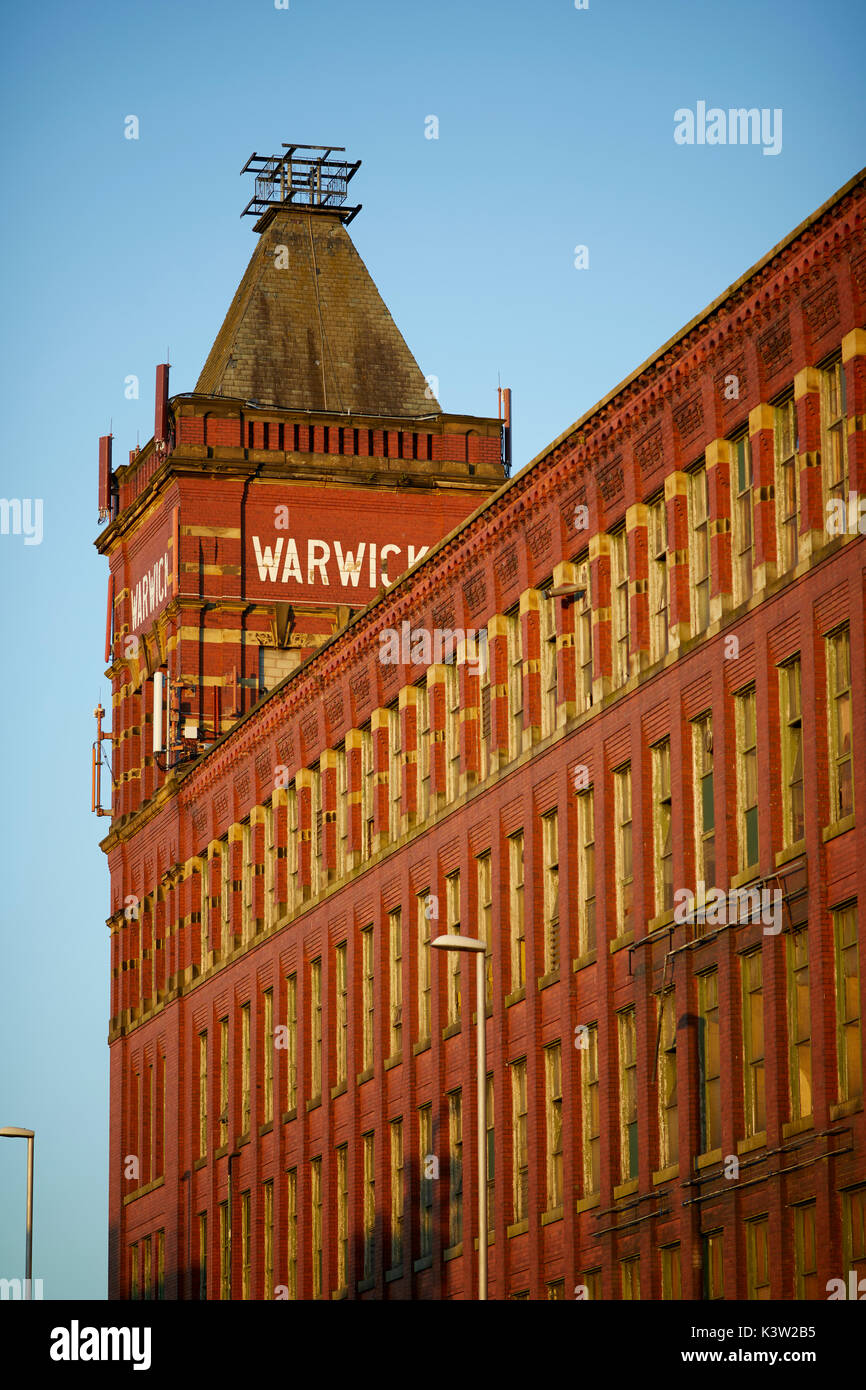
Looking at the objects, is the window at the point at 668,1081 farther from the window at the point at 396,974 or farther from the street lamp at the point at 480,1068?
the window at the point at 396,974

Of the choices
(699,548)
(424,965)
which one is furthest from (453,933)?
(699,548)

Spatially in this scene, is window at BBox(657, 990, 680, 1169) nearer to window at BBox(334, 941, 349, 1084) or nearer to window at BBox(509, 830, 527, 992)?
window at BBox(509, 830, 527, 992)

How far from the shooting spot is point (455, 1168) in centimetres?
5753

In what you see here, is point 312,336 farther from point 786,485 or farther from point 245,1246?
point 786,485

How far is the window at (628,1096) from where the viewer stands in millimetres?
49156

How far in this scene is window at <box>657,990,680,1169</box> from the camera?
47750 mm

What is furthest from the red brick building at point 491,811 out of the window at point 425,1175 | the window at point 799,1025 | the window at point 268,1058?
the window at point 268,1058

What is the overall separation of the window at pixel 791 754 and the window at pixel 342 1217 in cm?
2251

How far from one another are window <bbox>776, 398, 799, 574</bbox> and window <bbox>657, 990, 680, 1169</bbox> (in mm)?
7729

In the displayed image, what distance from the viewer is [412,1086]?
60000mm

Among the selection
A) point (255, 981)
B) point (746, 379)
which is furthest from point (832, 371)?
point (255, 981)
